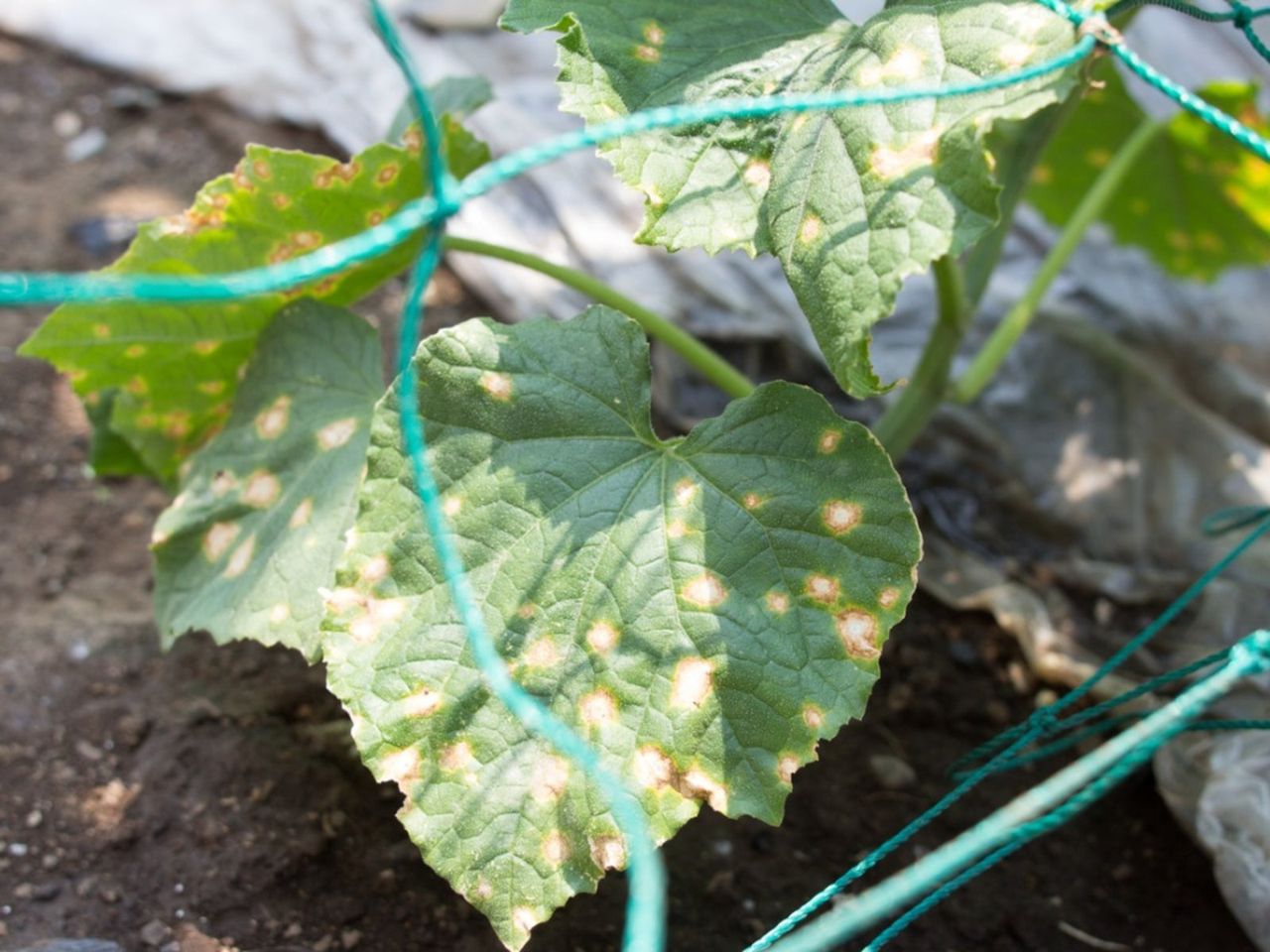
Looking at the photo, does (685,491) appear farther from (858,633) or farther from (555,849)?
(555,849)

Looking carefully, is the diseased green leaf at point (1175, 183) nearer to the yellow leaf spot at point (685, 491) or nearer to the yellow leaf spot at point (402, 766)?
the yellow leaf spot at point (685, 491)

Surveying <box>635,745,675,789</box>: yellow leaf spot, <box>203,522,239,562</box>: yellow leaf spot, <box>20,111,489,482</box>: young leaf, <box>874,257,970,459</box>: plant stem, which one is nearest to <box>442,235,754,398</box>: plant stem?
<box>20,111,489,482</box>: young leaf

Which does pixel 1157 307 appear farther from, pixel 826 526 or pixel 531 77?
pixel 826 526

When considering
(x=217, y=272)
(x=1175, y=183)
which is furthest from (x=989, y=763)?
(x=1175, y=183)

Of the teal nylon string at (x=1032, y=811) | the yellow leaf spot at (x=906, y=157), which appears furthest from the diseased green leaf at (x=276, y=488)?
the teal nylon string at (x=1032, y=811)

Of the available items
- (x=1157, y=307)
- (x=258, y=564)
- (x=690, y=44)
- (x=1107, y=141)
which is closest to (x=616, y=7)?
(x=690, y=44)

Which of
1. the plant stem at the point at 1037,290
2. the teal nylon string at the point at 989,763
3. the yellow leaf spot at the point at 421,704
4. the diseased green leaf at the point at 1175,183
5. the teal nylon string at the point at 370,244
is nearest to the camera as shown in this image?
the teal nylon string at the point at 370,244
